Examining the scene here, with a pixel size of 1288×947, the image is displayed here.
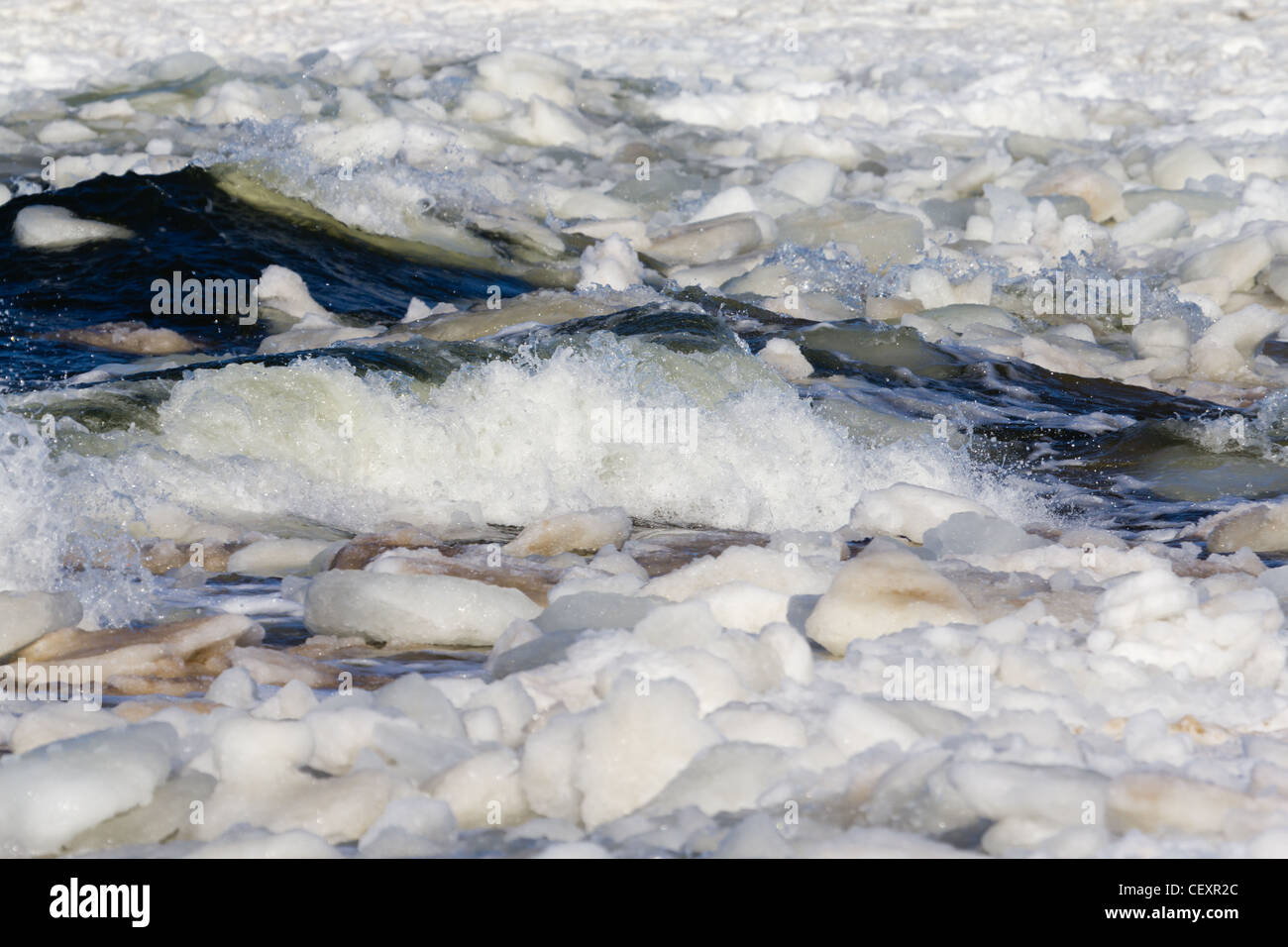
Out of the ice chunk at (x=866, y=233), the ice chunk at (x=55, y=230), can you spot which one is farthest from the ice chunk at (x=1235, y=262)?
the ice chunk at (x=55, y=230)

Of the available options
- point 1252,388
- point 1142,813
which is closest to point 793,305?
point 1252,388

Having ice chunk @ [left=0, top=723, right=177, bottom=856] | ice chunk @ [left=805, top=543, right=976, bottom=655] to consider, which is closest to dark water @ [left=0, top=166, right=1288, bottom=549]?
ice chunk @ [left=805, top=543, right=976, bottom=655]

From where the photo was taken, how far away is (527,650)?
7.66 feet

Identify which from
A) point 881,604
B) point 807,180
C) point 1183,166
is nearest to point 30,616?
point 881,604

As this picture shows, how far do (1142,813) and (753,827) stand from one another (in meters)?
0.47

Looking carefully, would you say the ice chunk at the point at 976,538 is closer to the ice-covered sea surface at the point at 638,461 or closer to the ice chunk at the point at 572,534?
the ice-covered sea surface at the point at 638,461

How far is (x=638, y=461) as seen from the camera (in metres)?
4.16

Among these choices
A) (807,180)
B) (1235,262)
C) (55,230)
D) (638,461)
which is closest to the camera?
(638,461)

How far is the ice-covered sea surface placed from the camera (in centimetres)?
189

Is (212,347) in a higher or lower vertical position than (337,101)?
lower

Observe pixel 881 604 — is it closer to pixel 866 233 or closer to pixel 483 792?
pixel 483 792

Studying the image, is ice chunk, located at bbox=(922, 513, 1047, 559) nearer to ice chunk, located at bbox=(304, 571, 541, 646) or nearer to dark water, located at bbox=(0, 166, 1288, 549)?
dark water, located at bbox=(0, 166, 1288, 549)
